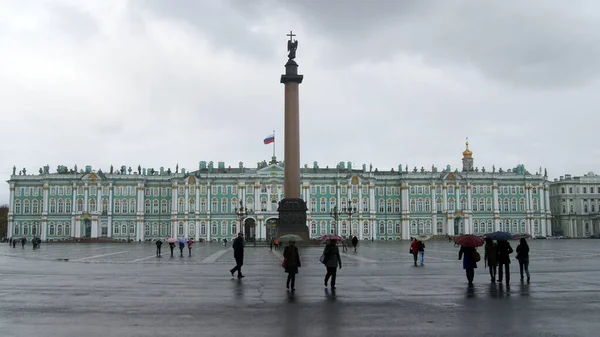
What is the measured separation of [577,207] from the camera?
128 meters

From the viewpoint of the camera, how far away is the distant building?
413ft

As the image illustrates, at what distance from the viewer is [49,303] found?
14266 mm

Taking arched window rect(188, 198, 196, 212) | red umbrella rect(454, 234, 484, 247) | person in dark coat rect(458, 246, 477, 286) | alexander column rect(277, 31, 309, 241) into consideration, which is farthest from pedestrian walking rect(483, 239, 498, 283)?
arched window rect(188, 198, 196, 212)

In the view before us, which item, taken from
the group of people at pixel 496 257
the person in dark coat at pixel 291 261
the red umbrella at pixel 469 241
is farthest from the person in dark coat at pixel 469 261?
the person in dark coat at pixel 291 261

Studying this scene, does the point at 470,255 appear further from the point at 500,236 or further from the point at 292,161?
the point at 292,161

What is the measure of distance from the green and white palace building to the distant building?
16218mm

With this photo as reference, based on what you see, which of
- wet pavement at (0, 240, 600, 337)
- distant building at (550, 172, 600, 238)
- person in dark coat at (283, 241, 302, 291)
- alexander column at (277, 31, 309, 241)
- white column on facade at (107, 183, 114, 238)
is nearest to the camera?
Answer: wet pavement at (0, 240, 600, 337)

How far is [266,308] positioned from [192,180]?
96.3 metres

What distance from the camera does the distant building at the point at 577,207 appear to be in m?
126

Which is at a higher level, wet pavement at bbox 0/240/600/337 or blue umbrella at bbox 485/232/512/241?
blue umbrella at bbox 485/232/512/241

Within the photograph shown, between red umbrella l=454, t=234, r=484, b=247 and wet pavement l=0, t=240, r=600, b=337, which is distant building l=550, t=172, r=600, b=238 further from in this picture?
red umbrella l=454, t=234, r=484, b=247

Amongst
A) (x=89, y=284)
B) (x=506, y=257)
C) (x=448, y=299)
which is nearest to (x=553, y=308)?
(x=448, y=299)

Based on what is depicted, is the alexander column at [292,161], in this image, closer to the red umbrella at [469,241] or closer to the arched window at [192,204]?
the red umbrella at [469,241]

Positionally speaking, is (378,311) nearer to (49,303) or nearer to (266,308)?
(266,308)
